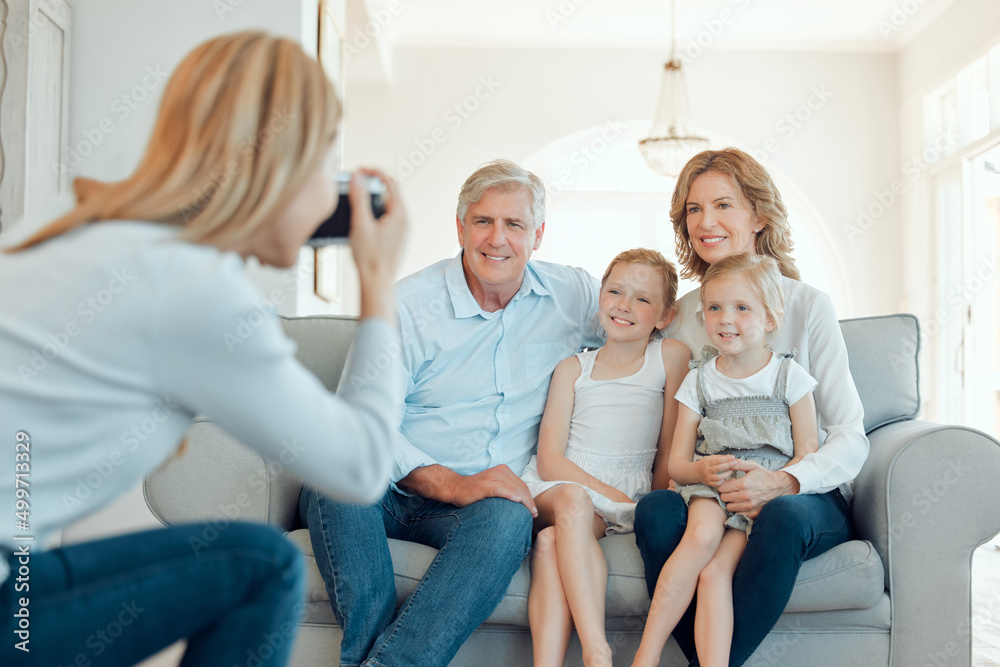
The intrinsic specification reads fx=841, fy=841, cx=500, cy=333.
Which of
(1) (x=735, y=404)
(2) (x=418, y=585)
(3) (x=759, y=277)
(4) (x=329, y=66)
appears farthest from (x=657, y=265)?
(4) (x=329, y=66)

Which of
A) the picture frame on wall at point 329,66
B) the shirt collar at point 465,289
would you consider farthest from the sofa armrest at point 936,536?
the picture frame on wall at point 329,66

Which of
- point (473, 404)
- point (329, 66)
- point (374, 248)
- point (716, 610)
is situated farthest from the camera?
point (329, 66)

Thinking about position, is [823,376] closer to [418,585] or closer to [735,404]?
[735,404]

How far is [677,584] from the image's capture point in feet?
4.80

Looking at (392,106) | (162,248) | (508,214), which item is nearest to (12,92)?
(508,214)

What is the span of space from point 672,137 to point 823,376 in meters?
3.27

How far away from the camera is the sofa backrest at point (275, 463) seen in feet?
5.29

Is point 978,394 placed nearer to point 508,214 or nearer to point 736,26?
point 736,26

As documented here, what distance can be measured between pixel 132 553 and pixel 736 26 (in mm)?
5659

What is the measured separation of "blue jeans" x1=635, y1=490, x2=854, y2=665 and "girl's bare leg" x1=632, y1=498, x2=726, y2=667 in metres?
0.04

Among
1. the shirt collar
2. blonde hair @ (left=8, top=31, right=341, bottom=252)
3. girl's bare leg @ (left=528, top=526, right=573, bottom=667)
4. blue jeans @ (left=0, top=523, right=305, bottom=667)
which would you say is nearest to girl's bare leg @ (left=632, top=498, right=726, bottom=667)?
girl's bare leg @ (left=528, top=526, right=573, bottom=667)

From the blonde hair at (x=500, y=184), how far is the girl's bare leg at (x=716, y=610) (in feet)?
2.86

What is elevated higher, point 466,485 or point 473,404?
point 473,404

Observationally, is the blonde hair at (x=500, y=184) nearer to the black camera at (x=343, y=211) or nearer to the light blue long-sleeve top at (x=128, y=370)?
the black camera at (x=343, y=211)
